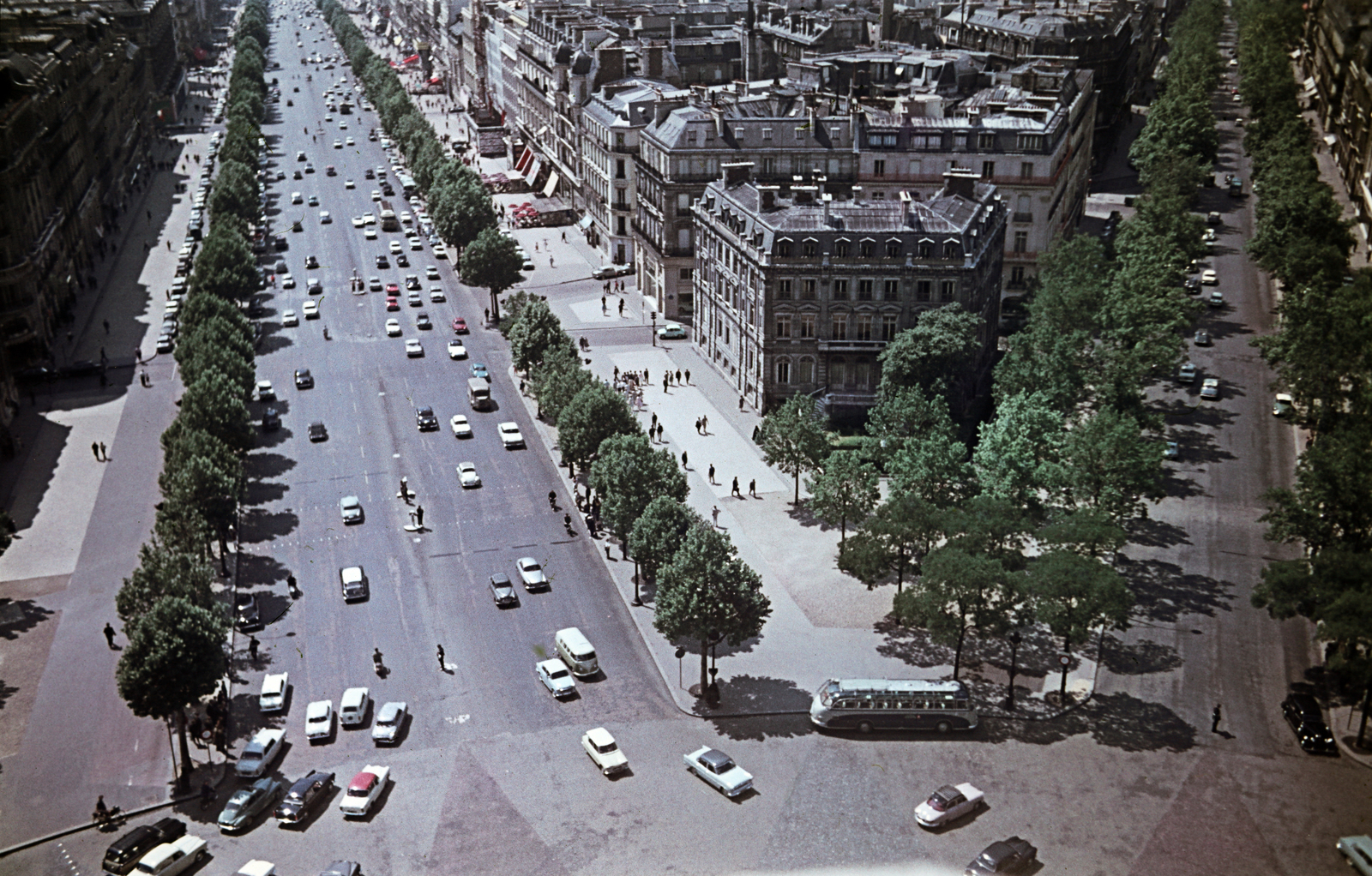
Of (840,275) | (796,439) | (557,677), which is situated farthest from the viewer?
(840,275)

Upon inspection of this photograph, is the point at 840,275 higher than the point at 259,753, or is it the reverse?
the point at 840,275

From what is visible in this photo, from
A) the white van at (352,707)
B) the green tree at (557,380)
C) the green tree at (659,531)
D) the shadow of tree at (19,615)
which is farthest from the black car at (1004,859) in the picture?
the shadow of tree at (19,615)

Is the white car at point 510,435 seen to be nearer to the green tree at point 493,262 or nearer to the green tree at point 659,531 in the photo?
A: the green tree at point 659,531

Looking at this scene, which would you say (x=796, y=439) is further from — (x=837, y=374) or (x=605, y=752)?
(x=605, y=752)

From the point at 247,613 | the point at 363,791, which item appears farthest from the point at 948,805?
the point at 247,613

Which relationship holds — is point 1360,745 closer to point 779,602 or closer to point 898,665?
point 898,665

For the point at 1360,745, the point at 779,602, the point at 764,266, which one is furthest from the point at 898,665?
the point at 764,266

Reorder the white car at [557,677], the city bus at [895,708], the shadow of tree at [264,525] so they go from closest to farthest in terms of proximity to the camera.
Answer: the city bus at [895,708] < the white car at [557,677] < the shadow of tree at [264,525]
